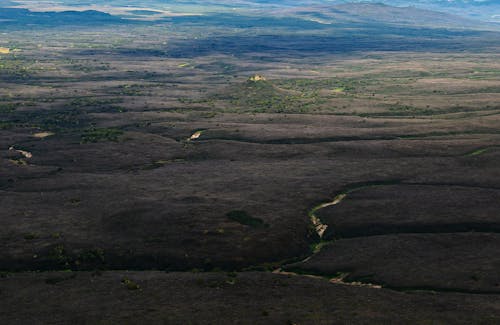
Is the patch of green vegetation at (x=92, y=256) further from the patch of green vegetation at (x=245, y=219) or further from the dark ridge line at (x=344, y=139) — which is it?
the dark ridge line at (x=344, y=139)

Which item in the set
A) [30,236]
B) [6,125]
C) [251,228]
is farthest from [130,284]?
[6,125]

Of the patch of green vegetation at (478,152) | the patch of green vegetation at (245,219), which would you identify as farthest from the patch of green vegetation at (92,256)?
the patch of green vegetation at (478,152)

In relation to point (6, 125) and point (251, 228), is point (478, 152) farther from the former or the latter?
point (6, 125)

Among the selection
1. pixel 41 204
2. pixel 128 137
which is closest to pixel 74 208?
pixel 41 204

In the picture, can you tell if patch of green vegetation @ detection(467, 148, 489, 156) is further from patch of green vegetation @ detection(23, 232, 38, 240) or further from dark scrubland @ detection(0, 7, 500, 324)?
patch of green vegetation @ detection(23, 232, 38, 240)

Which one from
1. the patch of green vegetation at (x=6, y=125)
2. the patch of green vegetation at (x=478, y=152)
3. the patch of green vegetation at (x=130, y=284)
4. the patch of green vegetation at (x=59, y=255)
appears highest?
the patch of green vegetation at (x=478, y=152)

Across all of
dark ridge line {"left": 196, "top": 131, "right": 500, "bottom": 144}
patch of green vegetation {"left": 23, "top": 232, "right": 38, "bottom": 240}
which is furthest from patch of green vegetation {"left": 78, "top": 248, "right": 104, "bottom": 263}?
dark ridge line {"left": 196, "top": 131, "right": 500, "bottom": 144}
